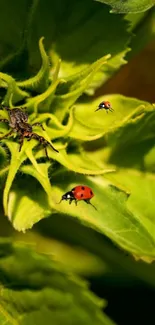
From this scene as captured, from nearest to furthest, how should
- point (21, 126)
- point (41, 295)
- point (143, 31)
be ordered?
point (21, 126) < point (41, 295) < point (143, 31)

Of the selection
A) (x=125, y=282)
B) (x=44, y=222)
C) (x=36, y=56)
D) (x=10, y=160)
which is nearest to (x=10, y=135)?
(x=10, y=160)

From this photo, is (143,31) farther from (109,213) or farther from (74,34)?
(109,213)

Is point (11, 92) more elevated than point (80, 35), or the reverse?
point (80, 35)

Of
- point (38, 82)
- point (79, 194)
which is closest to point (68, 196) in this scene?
point (79, 194)

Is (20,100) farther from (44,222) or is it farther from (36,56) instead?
(44,222)

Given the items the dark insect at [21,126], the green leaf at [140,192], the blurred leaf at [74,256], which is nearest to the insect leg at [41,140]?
the dark insect at [21,126]

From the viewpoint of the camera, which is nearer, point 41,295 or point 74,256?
point 41,295

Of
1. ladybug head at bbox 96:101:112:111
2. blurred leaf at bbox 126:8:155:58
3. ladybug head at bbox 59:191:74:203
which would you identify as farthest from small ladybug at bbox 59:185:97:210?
blurred leaf at bbox 126:8:155:58

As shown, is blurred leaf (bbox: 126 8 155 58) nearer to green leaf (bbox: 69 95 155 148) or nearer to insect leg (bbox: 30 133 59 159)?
green leaf (bbox: 69 95 155 148)
